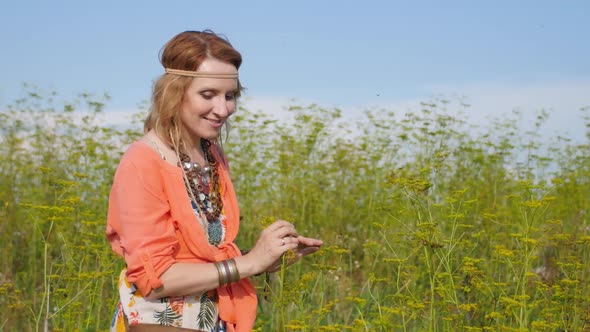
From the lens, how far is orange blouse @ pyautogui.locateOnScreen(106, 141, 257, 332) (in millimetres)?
2230

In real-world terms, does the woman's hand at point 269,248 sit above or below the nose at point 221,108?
below

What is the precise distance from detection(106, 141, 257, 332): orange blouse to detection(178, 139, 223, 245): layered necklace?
4cm

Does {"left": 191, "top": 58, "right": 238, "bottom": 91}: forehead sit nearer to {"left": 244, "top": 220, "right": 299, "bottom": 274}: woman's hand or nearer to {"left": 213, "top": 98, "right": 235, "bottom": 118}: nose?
{"left": 213, "top": 98, "right": 235, "bottom": 118}: nose

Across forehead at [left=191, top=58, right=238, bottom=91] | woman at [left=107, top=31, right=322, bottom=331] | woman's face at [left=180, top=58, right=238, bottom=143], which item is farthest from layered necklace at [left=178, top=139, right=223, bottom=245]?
forehead at [left=191, top=58, right=238, bottom=91]

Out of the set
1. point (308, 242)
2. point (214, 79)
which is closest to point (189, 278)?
point (308, 242)

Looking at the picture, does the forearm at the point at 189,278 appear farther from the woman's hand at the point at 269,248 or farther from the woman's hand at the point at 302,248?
the woman's hand at the point at 302,248

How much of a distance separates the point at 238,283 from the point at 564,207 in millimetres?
4480

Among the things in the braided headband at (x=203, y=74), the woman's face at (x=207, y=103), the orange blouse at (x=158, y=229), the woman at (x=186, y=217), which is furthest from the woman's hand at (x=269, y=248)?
the braided headband at (x=203, y=74)

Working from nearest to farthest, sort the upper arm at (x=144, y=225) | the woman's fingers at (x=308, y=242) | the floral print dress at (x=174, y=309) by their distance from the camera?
the upper arm at (x=144, y=225), the floral print dress at (x=174, y=309), the woman's fingers at (x=308, y=242)

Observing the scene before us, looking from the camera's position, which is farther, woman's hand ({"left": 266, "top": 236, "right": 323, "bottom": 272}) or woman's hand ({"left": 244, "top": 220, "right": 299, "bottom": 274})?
woman's hand ({"left": 266, "top": 236, "right": 323, "bottom": 272})

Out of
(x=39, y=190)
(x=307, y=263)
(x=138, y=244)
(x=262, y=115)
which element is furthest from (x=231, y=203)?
(x=262, y=115)

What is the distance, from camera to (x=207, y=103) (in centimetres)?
241

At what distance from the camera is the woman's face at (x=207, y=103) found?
2404 millimetres

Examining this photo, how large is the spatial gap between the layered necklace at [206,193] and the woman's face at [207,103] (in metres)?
0.10
